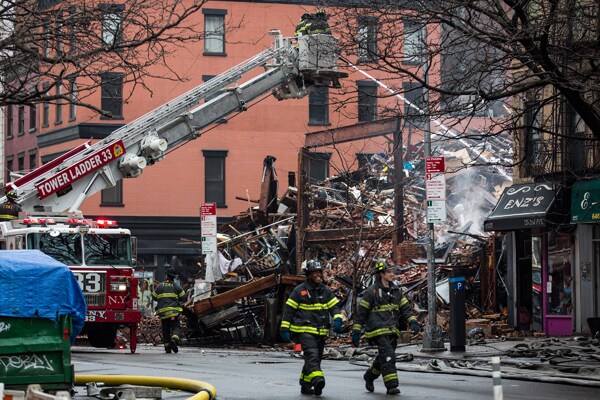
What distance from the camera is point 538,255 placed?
94.7 ft

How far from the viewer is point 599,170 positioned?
25.3 metres

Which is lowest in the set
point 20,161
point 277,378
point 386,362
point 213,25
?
point 277,378

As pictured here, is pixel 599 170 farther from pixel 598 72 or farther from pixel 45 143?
pixel 45 143

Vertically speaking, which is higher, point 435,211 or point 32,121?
point 32,121

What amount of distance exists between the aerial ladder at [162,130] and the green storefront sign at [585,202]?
19.6 ft

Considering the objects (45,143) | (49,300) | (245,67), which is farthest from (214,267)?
(45,143)

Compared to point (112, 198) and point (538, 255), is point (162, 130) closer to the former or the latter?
point (538, 255)

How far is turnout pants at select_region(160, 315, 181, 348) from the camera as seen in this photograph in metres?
24.5

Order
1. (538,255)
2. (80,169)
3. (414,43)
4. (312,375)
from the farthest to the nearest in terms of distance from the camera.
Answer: (538,255) → (80,169) → (414,43) → (312,375)

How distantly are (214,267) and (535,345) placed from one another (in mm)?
10424

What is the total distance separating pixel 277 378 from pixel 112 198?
33.9 metres

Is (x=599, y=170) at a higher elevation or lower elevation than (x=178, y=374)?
higher

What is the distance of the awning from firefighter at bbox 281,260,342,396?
41.0ft

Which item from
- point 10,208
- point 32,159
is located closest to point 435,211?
point 10,208
